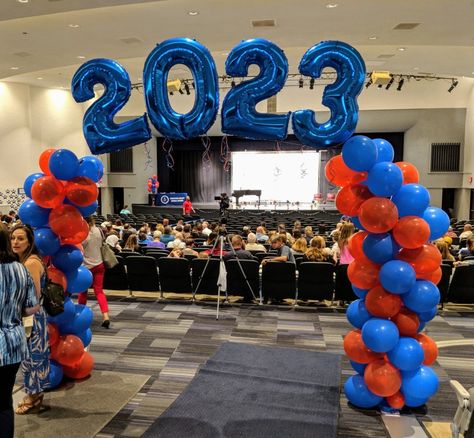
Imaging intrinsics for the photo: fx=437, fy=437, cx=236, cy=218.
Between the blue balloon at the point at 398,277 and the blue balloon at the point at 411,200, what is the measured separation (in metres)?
0.43

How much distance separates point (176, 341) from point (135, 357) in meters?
0.63

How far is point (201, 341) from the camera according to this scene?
5406 mm

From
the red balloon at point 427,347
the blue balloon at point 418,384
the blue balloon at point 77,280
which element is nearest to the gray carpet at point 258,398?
the blue balloon at point 418,384

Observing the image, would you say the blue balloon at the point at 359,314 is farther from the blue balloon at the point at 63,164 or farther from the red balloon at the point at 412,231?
the blue balloon at the point at 63,164

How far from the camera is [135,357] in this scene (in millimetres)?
4926

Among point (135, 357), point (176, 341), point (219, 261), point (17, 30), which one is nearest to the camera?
point (135, 357)

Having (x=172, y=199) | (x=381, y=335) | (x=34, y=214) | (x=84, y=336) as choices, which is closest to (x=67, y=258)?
(x=34, y=214)

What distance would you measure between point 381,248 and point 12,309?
2750 millimetres

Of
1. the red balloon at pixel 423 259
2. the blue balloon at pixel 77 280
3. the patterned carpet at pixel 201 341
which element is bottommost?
the patterned carpet at pixel 201 341

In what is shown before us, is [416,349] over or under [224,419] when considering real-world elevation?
over

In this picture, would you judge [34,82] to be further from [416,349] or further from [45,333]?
[416,349]

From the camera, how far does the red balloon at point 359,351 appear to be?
3.80 m

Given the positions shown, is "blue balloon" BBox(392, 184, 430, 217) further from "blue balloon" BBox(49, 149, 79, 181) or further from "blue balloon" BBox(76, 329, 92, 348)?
"blue balloon" BBox(76, 329, 92, 348)

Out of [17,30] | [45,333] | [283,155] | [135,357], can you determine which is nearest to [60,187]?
[45,333]
